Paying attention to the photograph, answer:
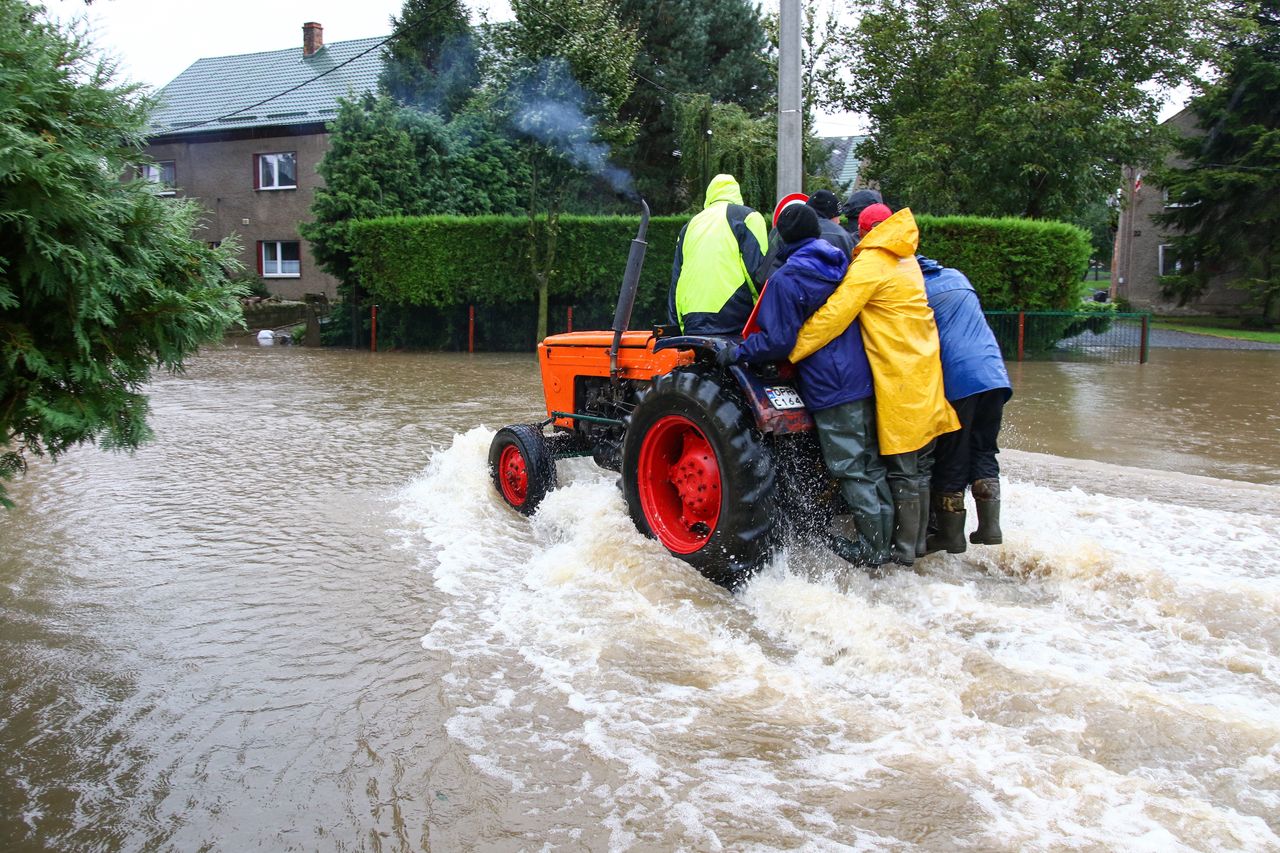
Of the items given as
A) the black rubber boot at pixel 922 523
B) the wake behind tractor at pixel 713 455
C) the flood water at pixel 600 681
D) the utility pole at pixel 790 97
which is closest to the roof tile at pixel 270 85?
the utility pole at pixel 790 97

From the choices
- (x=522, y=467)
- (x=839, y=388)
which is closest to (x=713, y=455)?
(x=839, y=388)

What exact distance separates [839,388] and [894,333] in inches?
13.4

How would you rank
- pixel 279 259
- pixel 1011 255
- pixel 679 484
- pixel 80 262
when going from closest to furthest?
pixel 80 262
pixel 679 484
pixel 1011 255
pixel 279 259

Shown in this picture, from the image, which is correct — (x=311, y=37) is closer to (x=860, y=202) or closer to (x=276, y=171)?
(x=276, y=171)

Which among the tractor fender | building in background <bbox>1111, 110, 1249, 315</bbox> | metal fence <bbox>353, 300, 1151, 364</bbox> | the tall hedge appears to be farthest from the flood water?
building in background <bbox>1111, 110, 1249, 315</bbox>

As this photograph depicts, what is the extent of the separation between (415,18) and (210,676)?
2434cm

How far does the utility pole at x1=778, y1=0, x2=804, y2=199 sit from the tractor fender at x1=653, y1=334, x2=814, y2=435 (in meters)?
5.09

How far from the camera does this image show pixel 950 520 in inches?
184

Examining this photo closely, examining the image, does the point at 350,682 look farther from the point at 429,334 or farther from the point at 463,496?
the point at 429,334

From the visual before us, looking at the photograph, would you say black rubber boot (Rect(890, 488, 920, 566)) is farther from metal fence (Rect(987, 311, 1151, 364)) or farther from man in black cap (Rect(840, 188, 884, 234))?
metal fence (Rect(987, 311, 1151, 364))

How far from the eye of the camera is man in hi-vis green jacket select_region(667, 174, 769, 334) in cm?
516

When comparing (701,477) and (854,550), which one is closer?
(854,550)

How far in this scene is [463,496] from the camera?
6809mm

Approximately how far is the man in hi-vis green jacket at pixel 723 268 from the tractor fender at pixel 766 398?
1.06ft
